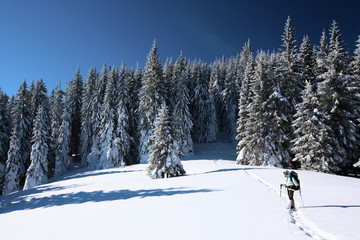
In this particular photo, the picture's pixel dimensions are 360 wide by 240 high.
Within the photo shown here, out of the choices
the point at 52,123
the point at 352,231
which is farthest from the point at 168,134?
the point at 52,123

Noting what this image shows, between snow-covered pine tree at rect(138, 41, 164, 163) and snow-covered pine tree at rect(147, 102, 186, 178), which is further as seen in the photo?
snow-covered pine tree at rect(138, 41, 164, 163)

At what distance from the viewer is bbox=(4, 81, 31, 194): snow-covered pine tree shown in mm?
30172

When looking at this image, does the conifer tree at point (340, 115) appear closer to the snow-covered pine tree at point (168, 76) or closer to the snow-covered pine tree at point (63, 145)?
the snow-covered pine tree at point (168, 76)

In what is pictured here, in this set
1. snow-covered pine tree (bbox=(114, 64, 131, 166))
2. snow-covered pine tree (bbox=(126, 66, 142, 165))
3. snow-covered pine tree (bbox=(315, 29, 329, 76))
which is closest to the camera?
snow-covered pine tree (bbox=(315, 29, 329, 76))

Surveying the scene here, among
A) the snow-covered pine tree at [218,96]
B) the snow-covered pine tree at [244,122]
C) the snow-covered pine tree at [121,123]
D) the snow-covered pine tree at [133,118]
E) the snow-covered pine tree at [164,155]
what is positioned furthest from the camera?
the snow-covered pine tree at [218,96]

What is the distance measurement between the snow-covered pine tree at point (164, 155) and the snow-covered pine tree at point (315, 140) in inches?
508

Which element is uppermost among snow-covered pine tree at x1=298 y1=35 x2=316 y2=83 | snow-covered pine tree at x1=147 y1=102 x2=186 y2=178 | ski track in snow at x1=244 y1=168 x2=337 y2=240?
snow-covered pine tree at x1=298 y1=35 x2=316 y2=83

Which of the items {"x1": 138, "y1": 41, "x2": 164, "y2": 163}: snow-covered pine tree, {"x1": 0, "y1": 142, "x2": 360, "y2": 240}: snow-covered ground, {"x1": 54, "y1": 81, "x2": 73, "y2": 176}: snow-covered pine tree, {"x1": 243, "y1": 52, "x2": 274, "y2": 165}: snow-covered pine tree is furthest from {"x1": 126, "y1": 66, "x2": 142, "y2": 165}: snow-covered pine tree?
{"x1": 0, "y1": 142, "x2": 360, "y2": 240}: snow-covered ground

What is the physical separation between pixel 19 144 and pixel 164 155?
2640cm

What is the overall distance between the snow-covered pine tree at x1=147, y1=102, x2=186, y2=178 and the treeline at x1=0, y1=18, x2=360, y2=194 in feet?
0.31

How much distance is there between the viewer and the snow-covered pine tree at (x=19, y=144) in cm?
3017

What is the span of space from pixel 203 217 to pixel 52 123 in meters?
42.9

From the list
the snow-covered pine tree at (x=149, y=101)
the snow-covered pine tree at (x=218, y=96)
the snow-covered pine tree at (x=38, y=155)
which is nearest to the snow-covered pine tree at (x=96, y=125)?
the snow-covered pine tree at (x=38, y=155)

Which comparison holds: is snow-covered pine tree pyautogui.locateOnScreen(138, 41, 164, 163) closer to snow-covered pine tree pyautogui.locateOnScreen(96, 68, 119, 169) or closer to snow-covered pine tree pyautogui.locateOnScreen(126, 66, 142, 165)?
snow-covered pine tree pyautogui.locateOnScreen(126, 66, 142, 165)
